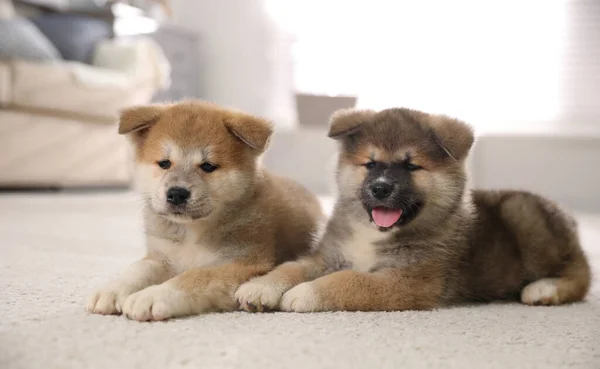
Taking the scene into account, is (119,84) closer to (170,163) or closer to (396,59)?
(396,59)

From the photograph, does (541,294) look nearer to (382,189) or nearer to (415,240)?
(415,240)

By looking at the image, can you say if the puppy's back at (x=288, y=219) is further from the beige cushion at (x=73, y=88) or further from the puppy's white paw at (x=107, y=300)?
the beige cushion at (x=73, y=88)

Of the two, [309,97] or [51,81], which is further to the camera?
[309,97]

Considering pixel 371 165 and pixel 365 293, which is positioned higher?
pixel 371 165

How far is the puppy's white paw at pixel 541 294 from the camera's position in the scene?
68.9 inches

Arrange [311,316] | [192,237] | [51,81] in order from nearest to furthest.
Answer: [311,316]
[192,237]
[51,81]

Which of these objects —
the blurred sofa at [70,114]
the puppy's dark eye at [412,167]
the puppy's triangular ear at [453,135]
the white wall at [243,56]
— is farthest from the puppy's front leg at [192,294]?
the white wall at [243,56]

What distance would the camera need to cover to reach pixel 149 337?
1.22m

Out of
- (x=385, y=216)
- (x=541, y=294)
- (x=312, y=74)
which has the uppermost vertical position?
(x=312, y=74)

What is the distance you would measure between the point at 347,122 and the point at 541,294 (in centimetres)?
77

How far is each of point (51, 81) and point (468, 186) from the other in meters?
3.72

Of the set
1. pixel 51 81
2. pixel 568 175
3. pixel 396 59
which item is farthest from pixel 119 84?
pixel 568 175

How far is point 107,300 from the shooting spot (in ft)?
4.75

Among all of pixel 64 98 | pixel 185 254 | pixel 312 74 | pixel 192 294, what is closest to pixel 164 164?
pixel 185 254
